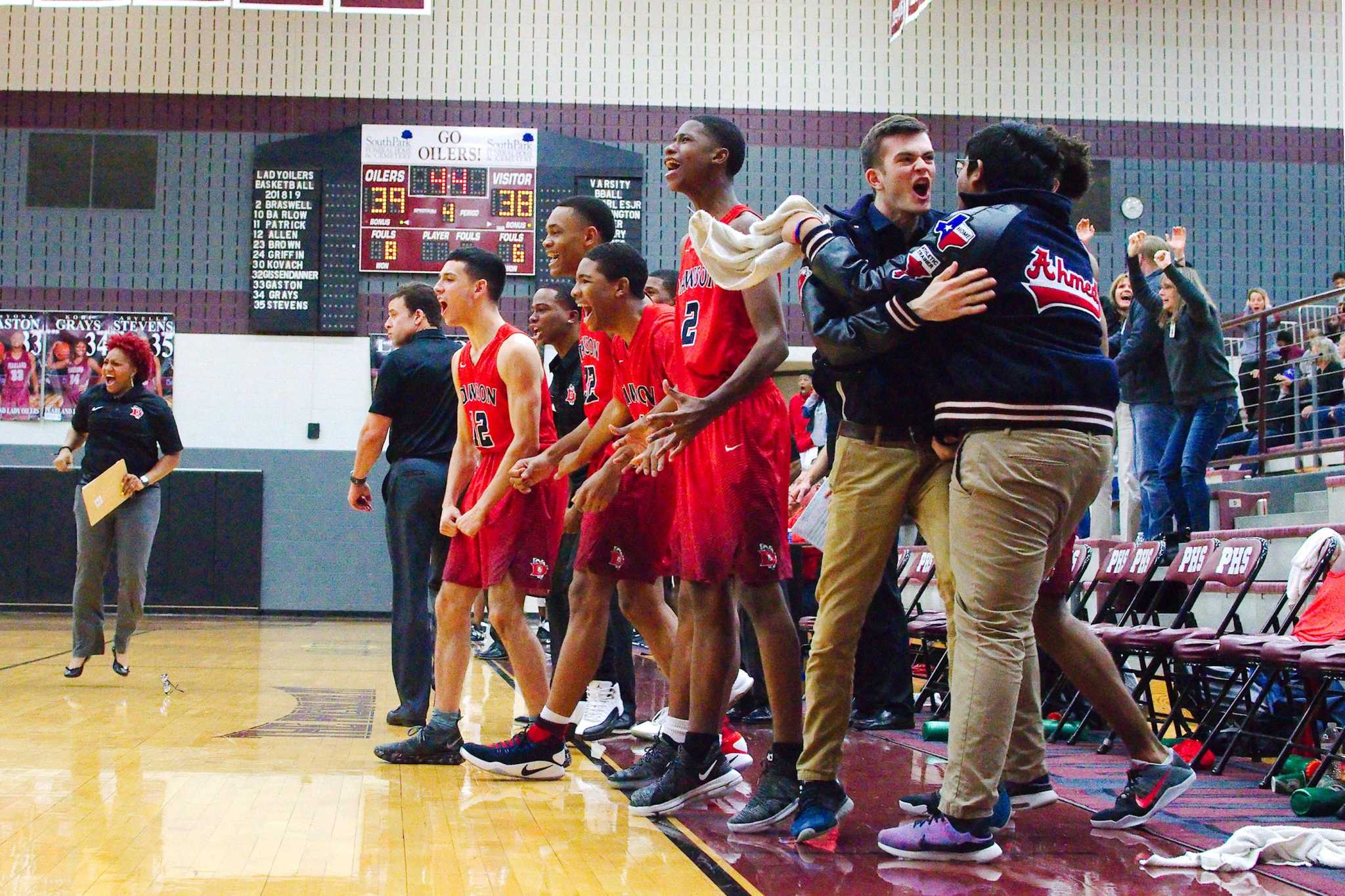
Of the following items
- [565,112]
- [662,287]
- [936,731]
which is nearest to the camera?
[936,731]

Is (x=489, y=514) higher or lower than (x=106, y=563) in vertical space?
higher

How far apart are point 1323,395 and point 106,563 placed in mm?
8109

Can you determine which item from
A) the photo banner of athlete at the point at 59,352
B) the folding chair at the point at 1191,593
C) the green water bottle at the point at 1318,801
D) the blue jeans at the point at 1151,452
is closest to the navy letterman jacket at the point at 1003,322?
the green water bottle at the point at 1318,801

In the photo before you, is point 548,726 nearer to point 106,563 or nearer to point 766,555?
point 766,555

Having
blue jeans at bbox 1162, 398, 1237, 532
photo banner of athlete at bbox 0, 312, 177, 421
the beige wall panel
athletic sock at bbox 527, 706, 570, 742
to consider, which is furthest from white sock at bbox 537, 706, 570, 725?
the beige wall panel

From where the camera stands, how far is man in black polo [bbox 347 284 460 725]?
4941mm

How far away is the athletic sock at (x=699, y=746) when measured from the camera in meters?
3.45

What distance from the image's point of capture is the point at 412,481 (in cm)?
497

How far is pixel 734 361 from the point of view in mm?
3510

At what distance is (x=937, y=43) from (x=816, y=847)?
13.4 m

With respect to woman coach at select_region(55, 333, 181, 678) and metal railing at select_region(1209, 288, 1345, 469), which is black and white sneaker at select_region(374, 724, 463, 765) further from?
metal railing at select_region(1209, 288, 1345, 469)

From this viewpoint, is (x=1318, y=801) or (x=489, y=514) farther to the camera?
(x=489, y=514)

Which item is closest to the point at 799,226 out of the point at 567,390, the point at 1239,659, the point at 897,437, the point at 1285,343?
the point at 897,437

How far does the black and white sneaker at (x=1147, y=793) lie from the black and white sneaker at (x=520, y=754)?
1587 millimetres
